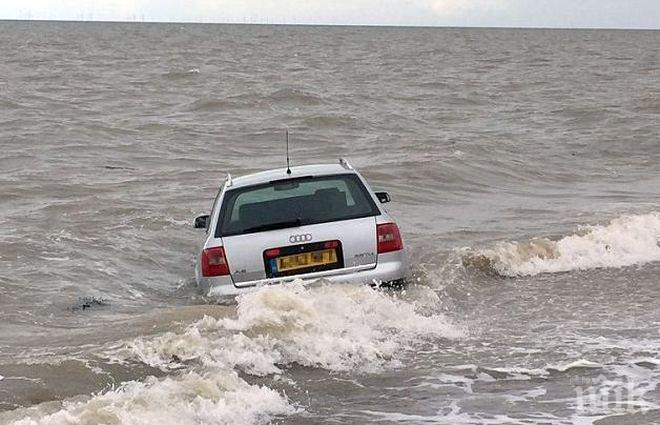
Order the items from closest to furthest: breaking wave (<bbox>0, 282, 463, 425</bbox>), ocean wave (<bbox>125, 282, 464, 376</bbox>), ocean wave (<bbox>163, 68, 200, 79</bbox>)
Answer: breaking wave (<bbox>0, 282, 463, 425</bbox>) < ocean wave (<bbox>125, 282, 464, 376</bbox>) < ocean wave (<bbox>163, 68, 200, 79</bbox>)

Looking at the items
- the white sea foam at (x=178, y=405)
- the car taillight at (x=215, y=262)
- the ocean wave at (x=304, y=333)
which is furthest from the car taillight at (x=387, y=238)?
the white sea foam at (x=178, y=405)

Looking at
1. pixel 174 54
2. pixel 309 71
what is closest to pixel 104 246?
pixel 309 71

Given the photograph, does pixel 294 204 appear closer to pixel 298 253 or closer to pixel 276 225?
pixel 276 225

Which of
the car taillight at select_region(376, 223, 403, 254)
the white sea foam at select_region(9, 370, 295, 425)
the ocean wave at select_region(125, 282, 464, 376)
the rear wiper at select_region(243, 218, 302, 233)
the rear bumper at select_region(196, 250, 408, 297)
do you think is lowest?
the white sea foam at select_region(9, 370, 295, 425)

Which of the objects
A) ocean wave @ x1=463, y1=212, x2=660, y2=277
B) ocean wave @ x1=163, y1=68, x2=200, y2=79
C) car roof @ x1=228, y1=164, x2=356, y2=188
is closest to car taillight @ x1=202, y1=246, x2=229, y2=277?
car roof @ x1=228, y1=164, x2=356, y2=188

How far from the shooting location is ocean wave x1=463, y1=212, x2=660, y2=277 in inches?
441

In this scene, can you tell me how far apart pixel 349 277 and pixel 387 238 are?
0.45 metres

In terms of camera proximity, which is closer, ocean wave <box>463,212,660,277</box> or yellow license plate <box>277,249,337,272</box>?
yellow license plate <box>277,249,337,272</box>

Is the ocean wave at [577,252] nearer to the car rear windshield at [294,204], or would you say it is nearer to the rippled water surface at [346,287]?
the rippled water surface at [346,287]

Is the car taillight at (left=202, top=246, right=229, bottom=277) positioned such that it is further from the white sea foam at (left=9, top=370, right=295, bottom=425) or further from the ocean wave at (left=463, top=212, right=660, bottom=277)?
the ocean wave at (left=463, top=212, right=660, bottom=277)

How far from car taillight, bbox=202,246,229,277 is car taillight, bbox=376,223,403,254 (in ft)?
4.08

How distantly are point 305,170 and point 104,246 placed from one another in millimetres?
4490

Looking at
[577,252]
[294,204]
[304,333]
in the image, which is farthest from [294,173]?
[577,252]

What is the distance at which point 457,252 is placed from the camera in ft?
38.3
